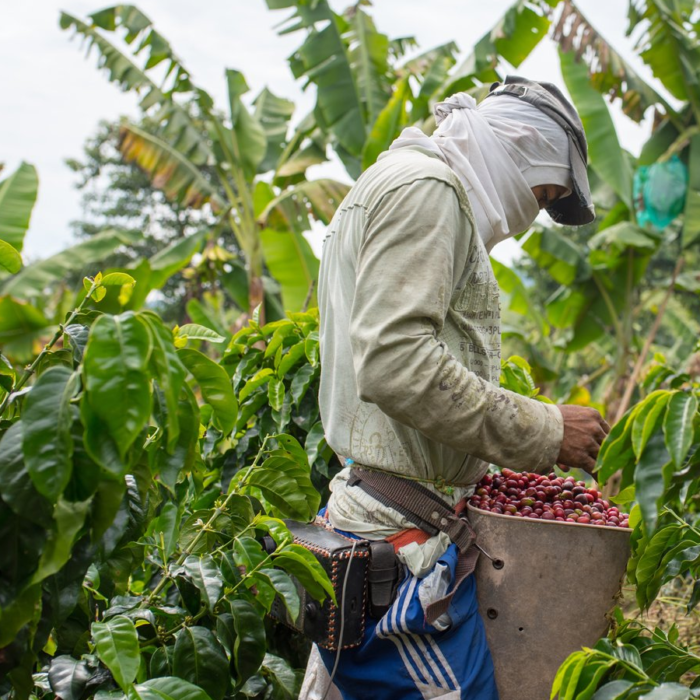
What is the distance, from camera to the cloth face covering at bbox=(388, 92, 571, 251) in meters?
1.83

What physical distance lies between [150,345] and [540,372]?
881cm

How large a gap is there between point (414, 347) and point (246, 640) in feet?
2.37

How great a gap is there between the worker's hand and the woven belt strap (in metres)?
0.27

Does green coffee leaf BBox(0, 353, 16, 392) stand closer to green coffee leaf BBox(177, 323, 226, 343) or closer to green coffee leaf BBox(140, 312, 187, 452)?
green coffee leaf BBox(177, 323, 226, 343)

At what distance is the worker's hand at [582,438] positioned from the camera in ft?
5.71

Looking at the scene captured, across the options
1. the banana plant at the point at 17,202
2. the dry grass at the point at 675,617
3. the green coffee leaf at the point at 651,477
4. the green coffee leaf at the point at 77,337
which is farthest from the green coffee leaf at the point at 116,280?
the banana plant at the point at 17,202

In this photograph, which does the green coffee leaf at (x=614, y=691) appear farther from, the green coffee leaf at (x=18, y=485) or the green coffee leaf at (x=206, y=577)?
the green coffee leaf at (x=18, y=485)

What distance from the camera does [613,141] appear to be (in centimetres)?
881

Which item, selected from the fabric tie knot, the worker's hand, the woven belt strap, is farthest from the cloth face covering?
the woven belt strap

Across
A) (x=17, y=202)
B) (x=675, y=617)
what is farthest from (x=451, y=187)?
(x=17, y=202)

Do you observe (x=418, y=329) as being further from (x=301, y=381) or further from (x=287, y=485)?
(x=301, y=381)

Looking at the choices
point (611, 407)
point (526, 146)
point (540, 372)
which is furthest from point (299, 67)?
point (526, 146)

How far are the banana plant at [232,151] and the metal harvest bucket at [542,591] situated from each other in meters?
6.80

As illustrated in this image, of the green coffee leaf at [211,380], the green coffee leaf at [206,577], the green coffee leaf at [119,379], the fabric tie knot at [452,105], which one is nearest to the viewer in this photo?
the green coffee leaf at [119,379]
